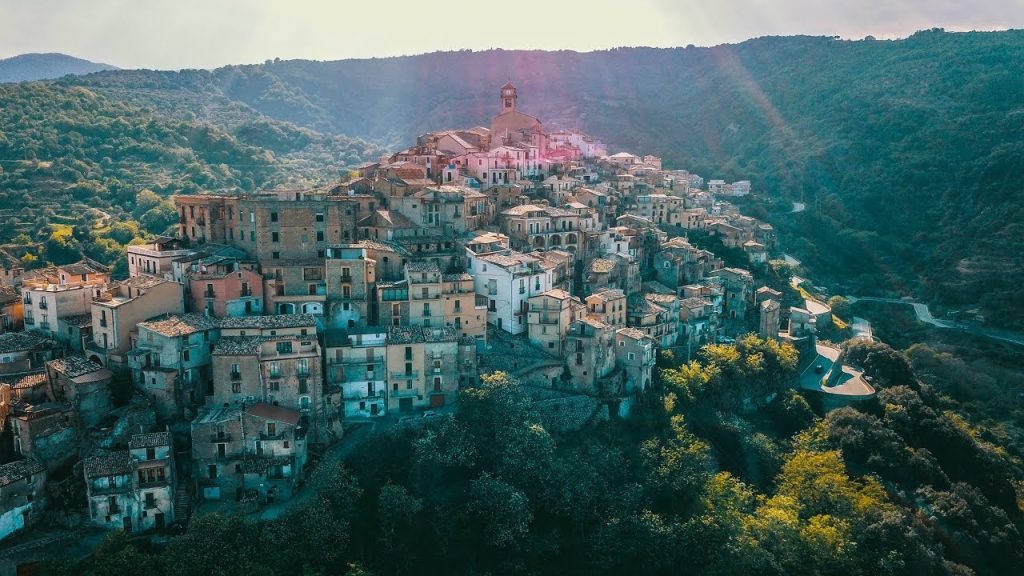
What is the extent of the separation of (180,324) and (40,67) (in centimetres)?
14435

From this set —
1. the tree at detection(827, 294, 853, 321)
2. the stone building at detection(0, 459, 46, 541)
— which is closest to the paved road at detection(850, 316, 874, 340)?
the tree at detection(827, 294, 853, 321)

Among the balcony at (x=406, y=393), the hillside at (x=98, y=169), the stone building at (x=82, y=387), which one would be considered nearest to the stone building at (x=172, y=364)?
the stone building at (x=82, y=387)

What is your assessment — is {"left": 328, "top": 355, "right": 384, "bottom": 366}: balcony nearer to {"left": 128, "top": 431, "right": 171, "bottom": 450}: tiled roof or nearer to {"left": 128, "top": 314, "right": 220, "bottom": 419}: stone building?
{"left": 128, "top": 314, "right": 220, "bottom": 419}: stone building

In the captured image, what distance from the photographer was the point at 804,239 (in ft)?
289

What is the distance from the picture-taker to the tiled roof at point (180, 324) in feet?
120

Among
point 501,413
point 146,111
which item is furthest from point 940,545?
point 146,111

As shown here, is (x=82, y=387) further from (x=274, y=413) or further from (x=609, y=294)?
(x=609, y=294)

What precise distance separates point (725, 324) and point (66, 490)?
142 ft

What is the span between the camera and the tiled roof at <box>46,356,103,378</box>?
35656 millimetres

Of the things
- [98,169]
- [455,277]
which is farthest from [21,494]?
[98,169]

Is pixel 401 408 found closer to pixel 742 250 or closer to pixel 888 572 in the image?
pixel 888 572

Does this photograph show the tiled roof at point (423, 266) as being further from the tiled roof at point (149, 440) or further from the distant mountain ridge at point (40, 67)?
the distant mountain ridge at point (40, 67)

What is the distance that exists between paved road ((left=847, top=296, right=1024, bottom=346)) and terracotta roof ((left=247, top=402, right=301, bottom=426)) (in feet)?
203

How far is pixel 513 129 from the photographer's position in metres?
76.9
